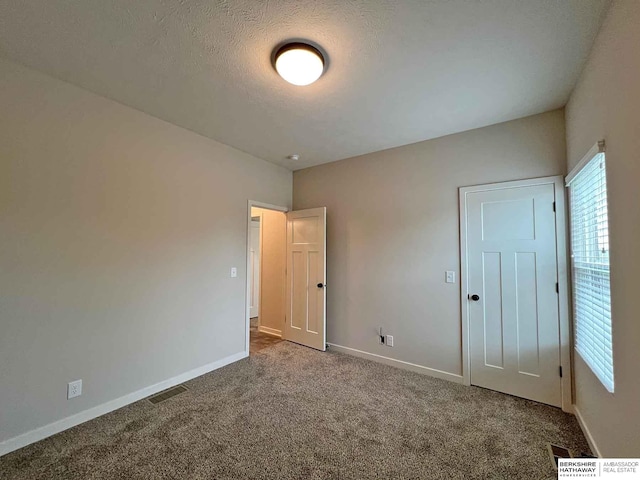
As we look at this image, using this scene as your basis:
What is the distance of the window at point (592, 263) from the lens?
1695 mm

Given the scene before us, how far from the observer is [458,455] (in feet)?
6.15

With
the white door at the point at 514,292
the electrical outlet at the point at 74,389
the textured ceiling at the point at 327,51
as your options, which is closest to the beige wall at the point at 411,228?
the white door at the point at 514,292

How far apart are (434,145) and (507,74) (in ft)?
3.79

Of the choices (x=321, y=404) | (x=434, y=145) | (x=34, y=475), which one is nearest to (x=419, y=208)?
(x=434, y=145)

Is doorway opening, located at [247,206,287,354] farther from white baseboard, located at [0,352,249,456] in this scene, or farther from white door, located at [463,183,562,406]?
white door, located at [463,183,562,406]

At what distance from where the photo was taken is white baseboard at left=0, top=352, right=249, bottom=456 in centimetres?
192

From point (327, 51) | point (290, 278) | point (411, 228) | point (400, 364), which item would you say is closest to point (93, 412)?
point (290, 278)

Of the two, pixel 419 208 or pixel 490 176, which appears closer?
pixel 490 176

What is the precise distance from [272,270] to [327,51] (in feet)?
11.3

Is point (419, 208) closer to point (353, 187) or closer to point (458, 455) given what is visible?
point (353, 187)

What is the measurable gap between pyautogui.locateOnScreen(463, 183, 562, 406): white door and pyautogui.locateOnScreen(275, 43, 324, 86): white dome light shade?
6.73ft

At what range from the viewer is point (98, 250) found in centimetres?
236

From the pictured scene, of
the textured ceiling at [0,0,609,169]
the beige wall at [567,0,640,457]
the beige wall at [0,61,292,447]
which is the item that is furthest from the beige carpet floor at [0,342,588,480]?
the textured ceiling at [0,0,609,169]

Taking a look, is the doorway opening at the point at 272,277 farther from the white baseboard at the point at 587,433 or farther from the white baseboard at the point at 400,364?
the white baseboard at the point at 587,433
